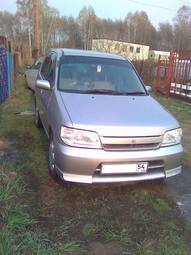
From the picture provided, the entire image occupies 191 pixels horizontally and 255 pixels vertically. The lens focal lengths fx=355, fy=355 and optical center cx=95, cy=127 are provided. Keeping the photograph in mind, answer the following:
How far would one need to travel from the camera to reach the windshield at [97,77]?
5051 mm

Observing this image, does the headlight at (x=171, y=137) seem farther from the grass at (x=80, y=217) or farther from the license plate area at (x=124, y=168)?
the grass at (x=80, y=217)

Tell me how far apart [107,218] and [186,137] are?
419 cm

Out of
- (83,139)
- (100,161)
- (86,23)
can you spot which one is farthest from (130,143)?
(86,23)

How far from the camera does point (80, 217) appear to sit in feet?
11.8

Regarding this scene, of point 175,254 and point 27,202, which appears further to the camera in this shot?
point 27,202

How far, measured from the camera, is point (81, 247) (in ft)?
10.2

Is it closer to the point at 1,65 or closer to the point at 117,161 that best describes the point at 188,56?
the point at 1,65

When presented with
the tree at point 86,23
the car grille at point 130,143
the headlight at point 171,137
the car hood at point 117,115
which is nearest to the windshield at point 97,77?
the car hood at point 117,115

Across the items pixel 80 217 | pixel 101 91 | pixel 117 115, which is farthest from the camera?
pixel 101 91

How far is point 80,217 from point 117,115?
4.08 feet

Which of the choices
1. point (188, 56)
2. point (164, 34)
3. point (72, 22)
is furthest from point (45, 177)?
point (164, 34)

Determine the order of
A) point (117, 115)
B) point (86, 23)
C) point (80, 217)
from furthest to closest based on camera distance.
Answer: point (86, 23), point (117, 115), point (80, 217)

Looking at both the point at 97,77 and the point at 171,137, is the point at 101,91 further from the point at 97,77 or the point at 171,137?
the point at 171,137

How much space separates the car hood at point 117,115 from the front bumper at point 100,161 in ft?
0.73
